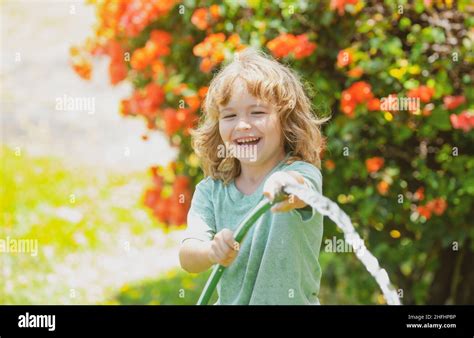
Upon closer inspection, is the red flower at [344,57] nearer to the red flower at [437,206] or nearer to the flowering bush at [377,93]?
the flowering bush at [377,93]

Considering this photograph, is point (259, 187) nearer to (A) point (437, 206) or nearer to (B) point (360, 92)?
(B) point (360, 92)

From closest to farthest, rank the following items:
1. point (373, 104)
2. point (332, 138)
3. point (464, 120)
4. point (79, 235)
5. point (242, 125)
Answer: point (242, 125) < point (464, 120) < point (373, 104) < point (332, 138) < point (79, 235)

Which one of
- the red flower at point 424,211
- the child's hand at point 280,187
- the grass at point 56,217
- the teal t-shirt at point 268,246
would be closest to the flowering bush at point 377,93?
the red flower at point 424,211

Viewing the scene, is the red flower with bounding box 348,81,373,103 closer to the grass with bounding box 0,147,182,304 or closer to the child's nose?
the child's nose

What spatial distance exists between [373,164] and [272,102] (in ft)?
4.16

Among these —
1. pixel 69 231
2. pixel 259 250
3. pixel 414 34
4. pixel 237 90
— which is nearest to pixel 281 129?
pixel 237 90

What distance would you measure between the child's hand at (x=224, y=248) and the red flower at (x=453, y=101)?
1631 mm

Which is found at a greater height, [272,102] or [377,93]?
[377,93]

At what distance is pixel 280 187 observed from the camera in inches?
85.7

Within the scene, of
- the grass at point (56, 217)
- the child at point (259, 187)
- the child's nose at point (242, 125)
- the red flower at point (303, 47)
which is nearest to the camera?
the child at point (259, 187)

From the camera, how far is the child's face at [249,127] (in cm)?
249

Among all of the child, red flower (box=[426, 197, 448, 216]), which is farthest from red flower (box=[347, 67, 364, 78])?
the child

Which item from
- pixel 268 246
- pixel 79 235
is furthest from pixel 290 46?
pixel 79 235

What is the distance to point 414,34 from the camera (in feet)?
11.8
